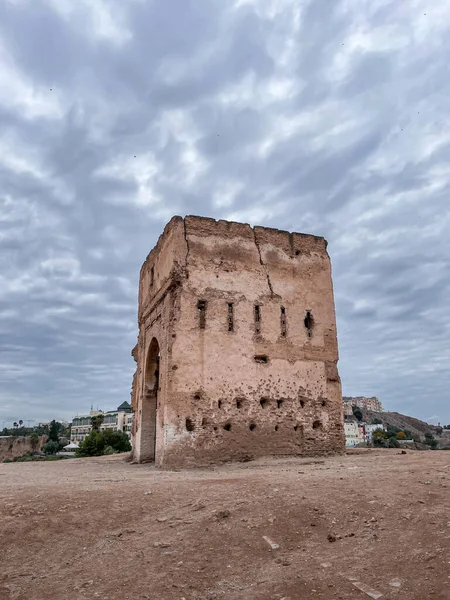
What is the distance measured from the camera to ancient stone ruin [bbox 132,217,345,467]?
44.5 ft

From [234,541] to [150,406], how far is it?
12.3m

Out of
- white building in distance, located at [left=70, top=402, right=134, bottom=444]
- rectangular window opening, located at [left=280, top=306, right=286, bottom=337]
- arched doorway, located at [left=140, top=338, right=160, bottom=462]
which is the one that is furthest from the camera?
white building in distance, located at [left=70, top=402, right=134, bottom=444]

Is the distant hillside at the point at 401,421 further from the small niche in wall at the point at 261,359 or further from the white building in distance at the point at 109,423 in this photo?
the small niche in wall at the point at 261,359

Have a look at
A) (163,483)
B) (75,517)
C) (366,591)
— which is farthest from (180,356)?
(366,591)

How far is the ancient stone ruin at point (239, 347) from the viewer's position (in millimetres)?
13562

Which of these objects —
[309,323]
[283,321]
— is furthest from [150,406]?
[309,323]

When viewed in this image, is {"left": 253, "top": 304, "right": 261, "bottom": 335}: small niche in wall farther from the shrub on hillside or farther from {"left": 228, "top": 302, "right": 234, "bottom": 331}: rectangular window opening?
the shrub on hillside

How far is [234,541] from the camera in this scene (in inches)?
212

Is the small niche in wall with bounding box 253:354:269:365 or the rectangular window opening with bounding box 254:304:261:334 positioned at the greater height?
the rectangular window opening with bounding box 254:304:261:334

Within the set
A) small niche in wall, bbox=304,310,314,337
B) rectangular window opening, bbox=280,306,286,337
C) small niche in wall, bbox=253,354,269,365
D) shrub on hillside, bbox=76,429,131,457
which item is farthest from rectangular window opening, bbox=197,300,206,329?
shrub on hillside, bbox=76,429,131,457

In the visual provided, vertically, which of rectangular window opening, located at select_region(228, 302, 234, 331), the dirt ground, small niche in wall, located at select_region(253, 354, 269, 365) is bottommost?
the dirt ground

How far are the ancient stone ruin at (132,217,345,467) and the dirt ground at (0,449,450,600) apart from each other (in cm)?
607

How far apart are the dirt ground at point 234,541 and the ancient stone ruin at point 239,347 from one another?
6.07 meters

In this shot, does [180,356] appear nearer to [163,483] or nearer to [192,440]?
A: [192,440]
